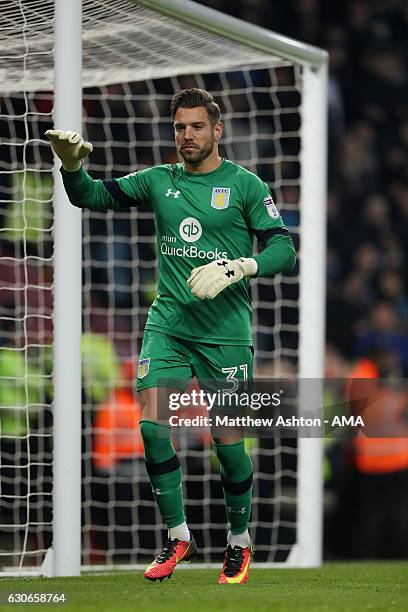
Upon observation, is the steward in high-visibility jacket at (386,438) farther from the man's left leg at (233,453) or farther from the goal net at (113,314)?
the man's left leg at (233,453)

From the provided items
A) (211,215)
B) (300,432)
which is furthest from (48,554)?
(211,215)

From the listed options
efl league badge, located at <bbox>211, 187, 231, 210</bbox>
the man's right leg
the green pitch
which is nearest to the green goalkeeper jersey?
efl league badge, located at <bbox>211, 187, 231, 210</bbox>

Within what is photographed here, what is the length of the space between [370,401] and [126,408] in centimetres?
281

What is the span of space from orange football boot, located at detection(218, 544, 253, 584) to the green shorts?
2.14ft

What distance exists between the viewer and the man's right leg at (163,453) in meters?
4.82

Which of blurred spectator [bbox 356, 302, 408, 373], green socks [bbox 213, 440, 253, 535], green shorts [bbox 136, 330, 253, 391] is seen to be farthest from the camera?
blurred spectator [bbox 356, 302, 408, 373]

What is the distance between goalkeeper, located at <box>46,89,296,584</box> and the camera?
4.86 m

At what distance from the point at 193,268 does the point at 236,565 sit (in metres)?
1.21

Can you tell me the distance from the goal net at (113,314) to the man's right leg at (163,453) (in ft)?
4.94

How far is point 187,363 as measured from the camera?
16.3 feet

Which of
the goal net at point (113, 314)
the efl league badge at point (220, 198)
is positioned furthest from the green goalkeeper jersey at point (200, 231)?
the goal net at point (113, 314)

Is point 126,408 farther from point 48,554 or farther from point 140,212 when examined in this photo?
point 48,554

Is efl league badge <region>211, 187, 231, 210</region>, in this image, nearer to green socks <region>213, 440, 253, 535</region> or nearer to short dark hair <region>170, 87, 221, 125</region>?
short dark hair <region>170, 87, 221, 125</region>

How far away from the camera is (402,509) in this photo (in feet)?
28.8
